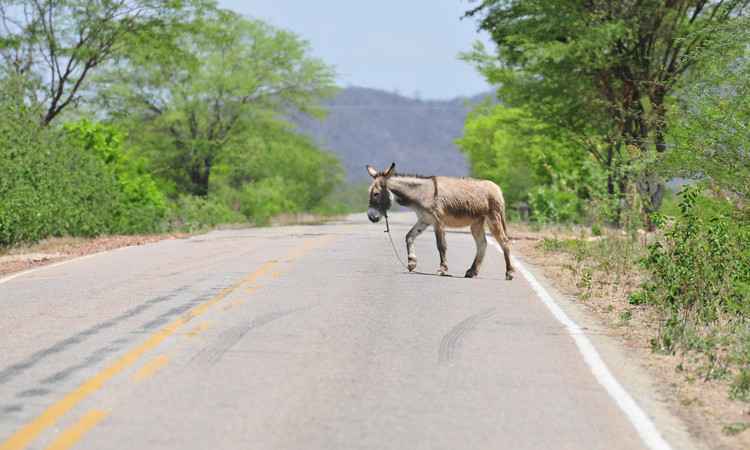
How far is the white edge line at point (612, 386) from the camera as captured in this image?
639 centimetres

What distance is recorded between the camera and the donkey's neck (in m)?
15.0

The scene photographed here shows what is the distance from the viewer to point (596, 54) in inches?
1065

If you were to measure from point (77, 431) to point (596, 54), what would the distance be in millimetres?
23010

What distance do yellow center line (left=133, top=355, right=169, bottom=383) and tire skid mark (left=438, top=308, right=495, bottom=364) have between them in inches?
90.1

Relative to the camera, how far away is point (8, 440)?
5.94 metres

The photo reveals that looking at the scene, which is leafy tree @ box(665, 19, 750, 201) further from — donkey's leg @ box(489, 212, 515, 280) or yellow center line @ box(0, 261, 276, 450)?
yellow center line @ box(0, 261, 276, 450)

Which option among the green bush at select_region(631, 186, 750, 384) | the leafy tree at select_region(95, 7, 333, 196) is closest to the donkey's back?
the green bush at select_region(631, 186, 750, 384)

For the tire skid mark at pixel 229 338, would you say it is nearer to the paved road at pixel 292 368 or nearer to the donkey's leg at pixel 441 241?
the paved road at pixel 292 368

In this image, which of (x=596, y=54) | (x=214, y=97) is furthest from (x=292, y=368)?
(x=214, y=97)

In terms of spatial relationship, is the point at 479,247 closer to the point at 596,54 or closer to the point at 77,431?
the point at 77,431

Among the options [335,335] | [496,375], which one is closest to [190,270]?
[335,335]

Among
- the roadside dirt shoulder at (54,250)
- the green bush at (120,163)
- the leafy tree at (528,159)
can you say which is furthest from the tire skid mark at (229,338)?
the leafy tree at (528,159)

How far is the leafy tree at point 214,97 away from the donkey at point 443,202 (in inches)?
1314

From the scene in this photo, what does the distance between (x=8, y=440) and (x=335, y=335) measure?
4.18 m
